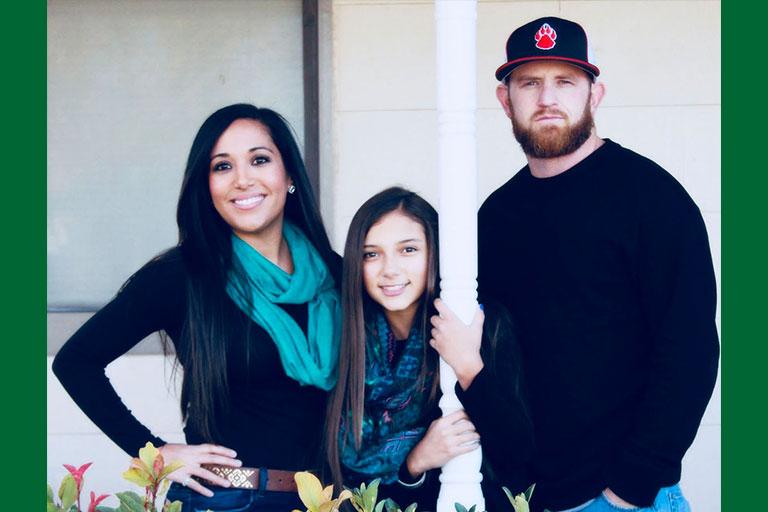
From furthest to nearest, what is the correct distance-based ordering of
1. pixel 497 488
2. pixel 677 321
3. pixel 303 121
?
pixel 303 121 → pixel 497 488 → pixel 677 321

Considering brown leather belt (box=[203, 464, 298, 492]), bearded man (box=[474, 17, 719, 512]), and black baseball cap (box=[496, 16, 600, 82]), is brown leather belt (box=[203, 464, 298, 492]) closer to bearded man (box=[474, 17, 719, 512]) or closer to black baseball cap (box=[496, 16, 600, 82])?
bearded man (box=[474, 17, 719, 512])

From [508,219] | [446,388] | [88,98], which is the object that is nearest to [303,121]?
[88,98]

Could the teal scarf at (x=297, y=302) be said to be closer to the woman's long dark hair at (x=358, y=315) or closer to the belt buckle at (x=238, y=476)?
the woman's long dark hair at (x=358, y=315)

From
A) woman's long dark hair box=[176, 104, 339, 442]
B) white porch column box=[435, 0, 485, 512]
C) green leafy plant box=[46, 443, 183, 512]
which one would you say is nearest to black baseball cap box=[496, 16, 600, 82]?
white porch column box=[435, 0, 485, 512]

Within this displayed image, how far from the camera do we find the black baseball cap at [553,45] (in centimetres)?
246

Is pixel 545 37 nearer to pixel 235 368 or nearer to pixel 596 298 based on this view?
pixel 596 298

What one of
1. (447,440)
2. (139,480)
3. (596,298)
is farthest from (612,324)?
(139,480)

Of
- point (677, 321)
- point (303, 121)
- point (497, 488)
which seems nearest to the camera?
point (677, 321)

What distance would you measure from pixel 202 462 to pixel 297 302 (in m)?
0.48

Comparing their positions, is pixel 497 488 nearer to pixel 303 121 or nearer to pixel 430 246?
pixel 430 246

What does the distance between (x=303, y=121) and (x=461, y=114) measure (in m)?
2.11

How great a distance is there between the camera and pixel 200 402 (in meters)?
2.39

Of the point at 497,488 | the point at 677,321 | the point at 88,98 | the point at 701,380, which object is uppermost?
the point at 88,98

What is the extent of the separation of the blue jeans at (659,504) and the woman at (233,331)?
739 mm
